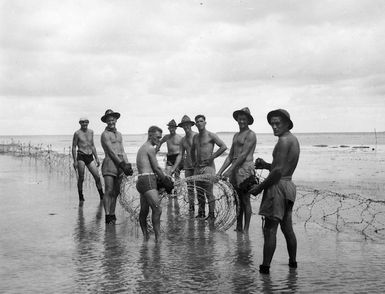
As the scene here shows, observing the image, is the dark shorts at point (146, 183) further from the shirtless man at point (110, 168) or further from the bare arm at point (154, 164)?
the shirtless man at point (110, 168)

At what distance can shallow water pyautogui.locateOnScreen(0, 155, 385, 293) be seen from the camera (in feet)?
17.8

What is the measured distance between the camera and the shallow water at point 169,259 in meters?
5.42

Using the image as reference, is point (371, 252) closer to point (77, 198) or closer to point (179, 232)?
point (179, 232)

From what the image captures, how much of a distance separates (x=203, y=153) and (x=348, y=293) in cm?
464

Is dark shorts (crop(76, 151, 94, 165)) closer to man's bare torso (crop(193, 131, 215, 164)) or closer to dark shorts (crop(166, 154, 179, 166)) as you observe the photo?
dark shorts (crop(166, 154, 179, 166))

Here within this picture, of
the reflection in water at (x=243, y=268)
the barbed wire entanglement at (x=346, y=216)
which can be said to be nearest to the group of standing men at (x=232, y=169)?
the reflection in water at (x=243, y=268)

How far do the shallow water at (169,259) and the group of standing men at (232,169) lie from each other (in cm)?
37

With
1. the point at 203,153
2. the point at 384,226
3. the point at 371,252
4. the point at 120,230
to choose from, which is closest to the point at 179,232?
the point at 120,230

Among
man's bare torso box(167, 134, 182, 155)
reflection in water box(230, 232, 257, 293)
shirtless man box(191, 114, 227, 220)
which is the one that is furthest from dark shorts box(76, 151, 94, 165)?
reflection in water box(230, 232, 257, 293)

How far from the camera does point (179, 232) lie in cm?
836

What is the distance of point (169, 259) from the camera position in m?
6.54

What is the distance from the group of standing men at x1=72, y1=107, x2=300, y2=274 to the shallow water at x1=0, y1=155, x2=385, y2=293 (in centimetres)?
37

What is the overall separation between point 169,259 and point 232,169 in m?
2.29

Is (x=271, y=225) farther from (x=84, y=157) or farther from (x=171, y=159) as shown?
(x=84, y=157)
